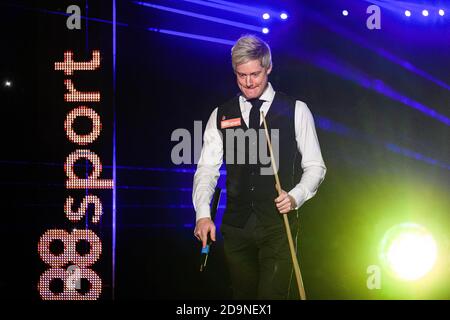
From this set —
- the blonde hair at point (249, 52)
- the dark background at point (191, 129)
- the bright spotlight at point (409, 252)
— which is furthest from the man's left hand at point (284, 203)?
the bright spotlight at point (409, 252)

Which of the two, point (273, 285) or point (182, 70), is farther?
point (182, 70)

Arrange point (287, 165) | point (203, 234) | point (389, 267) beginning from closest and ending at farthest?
point (203, 234) < point (287, 165) < point (389, 267)

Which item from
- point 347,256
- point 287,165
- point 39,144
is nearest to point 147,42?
point 39,144

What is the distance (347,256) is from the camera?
163 inches

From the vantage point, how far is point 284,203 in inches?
118

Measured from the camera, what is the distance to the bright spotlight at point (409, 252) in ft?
13.2

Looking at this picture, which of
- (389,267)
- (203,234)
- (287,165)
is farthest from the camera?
(389,267)

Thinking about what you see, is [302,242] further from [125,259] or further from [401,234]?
[125,259]

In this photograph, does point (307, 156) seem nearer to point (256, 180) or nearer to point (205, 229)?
point (256, 180)

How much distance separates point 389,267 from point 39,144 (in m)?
2.66

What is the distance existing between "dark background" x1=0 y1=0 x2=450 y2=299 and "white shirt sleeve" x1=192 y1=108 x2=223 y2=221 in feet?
2.20

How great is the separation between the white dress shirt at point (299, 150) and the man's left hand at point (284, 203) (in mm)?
49

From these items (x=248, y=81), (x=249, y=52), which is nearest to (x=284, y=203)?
(x=248, y=81)

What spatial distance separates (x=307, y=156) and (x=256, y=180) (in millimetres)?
329
